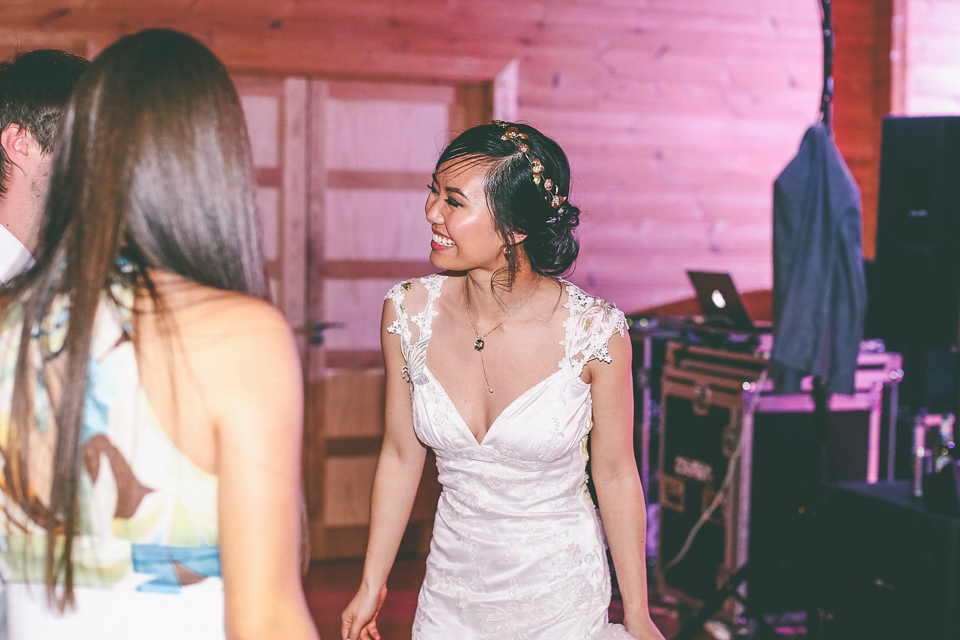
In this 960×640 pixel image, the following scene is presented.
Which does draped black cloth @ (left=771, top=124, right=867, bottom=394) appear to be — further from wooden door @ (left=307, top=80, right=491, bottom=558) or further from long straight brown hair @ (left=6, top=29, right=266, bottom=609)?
long straight brown hair @ (left=6, top=29, right=266, bottom=609)

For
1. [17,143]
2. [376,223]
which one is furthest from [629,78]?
[17,143]

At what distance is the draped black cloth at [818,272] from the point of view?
3.22m

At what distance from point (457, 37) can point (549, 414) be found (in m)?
3.17

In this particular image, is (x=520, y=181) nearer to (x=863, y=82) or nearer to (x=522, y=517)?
(x=522, y=517)

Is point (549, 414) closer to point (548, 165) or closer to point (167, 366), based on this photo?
point (548, 165)

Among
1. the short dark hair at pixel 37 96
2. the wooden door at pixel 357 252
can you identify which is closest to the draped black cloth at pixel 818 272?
the wooden door at pixel 357 252

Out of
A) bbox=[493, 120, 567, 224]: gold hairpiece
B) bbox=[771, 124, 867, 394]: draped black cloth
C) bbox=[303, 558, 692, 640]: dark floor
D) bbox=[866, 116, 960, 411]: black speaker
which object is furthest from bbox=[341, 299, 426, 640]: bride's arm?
bbox=[866, 116, 960, 411]: black speaker

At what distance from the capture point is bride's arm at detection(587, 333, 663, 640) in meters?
1.79

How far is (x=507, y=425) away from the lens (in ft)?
6.16

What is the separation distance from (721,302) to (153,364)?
10.6 feet

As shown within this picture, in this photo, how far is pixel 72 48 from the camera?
4176 millimetres

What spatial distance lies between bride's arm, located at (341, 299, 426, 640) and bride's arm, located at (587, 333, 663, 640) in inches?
15.2

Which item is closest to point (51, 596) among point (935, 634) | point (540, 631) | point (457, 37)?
point (540, 631)

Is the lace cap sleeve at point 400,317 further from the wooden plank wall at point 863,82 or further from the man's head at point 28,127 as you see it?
the wooden plank wall at point 863,82
